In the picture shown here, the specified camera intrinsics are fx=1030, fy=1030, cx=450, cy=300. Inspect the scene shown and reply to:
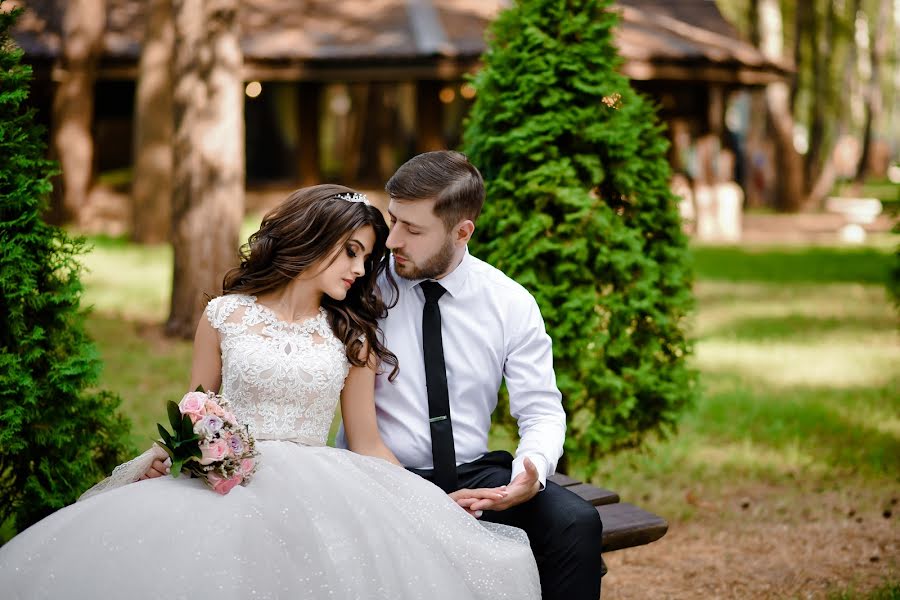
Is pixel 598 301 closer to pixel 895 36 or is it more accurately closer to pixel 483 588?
pixel 483 588

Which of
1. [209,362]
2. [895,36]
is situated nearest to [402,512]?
[209,362]

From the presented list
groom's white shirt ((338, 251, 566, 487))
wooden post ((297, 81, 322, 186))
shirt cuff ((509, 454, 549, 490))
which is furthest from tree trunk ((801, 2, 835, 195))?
shirt cuff ((509, 454, 549, 490))

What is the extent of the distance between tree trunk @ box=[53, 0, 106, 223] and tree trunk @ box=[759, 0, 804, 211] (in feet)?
48.9

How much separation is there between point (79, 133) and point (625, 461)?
487 inches

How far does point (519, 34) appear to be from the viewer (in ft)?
17.5

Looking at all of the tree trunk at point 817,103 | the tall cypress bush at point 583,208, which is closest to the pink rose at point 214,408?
the tall cypress bush at point 583,208

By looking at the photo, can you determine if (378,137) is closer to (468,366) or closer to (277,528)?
(468,366)

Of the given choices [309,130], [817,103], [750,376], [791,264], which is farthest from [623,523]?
[817,103]

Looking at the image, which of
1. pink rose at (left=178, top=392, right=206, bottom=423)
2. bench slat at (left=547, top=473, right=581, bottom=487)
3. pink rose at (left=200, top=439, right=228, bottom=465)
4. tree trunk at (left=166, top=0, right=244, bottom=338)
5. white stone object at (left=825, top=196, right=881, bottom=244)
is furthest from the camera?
white stone object at (left=825, top=196, right=881, bottom=244)

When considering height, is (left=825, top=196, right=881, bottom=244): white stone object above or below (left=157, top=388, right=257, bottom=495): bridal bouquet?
below

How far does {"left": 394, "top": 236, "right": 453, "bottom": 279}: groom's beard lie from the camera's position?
3.95 meters

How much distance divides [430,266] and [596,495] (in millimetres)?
1247

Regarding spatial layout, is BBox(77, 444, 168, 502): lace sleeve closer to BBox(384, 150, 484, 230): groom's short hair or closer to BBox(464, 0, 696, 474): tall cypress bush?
BBox(384, 150, 484, 230): groom's short hair

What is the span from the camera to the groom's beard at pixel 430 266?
13.0ft
